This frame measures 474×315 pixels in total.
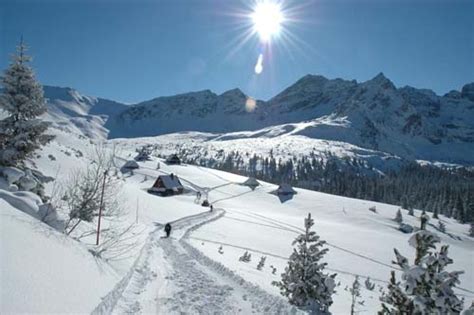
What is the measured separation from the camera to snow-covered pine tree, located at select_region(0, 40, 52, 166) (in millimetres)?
16656

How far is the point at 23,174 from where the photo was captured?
15.9 metres

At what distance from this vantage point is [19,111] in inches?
676

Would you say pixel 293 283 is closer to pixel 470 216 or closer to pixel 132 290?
pixel 132 290

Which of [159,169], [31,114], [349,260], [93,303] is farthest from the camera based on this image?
[159,169]

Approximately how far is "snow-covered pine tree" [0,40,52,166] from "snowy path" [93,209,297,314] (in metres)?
7.91

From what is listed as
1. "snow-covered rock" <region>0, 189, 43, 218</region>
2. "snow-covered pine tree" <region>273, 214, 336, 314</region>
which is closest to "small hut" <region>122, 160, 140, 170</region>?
"snow-covered rock" <region>0, 189, 43, 218</region>

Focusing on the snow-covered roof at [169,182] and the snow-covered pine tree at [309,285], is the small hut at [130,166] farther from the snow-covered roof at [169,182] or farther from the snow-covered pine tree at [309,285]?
the snow-covered pine tree at [309,285]

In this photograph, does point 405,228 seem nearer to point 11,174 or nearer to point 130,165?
point 130,165

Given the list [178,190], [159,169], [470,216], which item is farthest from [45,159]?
[470,216]

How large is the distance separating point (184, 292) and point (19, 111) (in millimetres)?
12469

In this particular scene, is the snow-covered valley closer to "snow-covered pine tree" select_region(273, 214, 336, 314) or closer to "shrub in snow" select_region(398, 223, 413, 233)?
"snow-covered pine tree" select_region(273, 214, 336, 314)

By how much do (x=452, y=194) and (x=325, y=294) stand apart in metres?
139

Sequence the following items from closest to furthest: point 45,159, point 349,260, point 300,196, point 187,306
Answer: point 187,306, point 45,159, point 349,260, point 300,196

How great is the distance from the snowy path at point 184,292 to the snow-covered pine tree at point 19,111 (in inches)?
311
